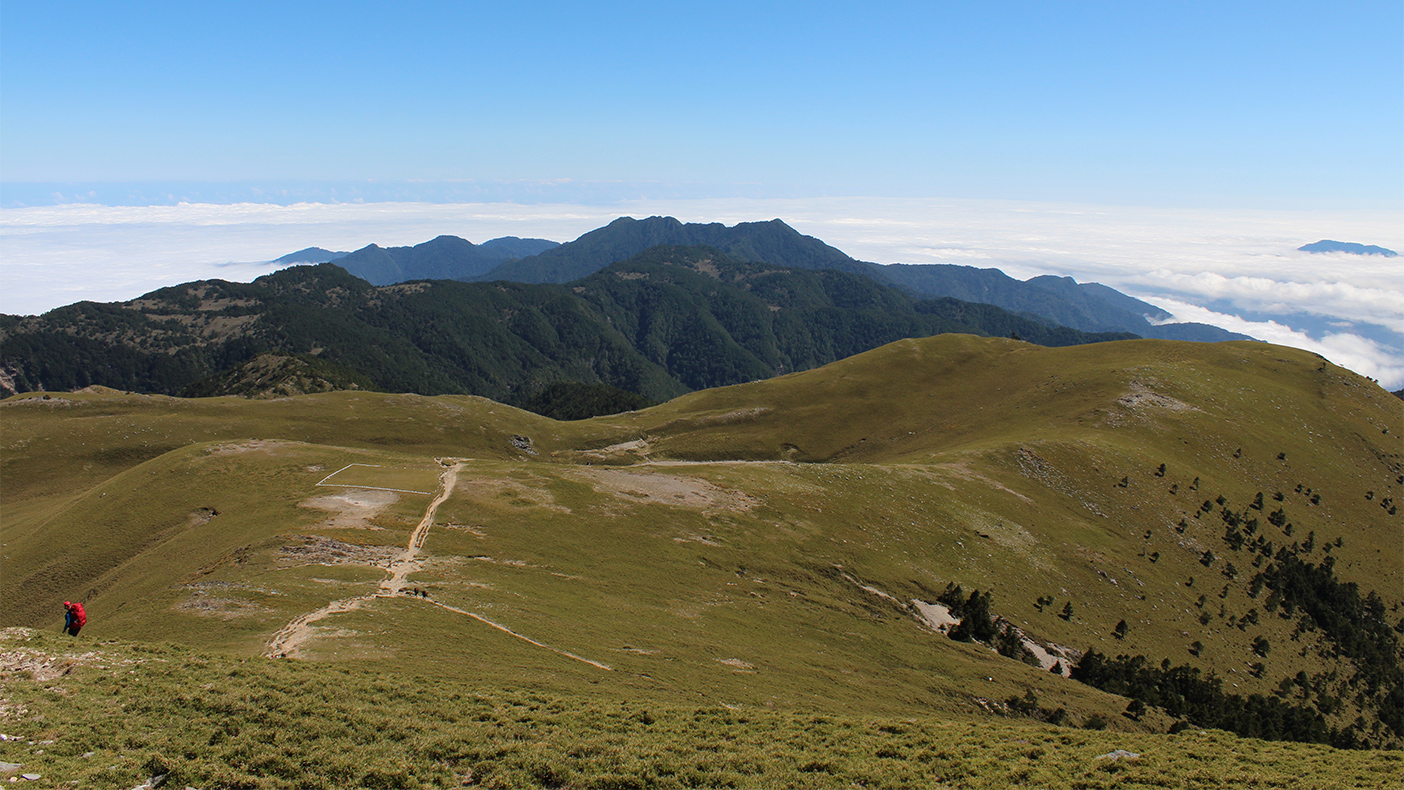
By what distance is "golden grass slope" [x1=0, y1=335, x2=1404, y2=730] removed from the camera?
40.8 metres

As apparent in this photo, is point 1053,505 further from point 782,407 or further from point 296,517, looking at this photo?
point 296,517

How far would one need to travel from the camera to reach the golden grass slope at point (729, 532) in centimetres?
4084

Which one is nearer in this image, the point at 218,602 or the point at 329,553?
the point at 218,602

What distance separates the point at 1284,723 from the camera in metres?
58.5

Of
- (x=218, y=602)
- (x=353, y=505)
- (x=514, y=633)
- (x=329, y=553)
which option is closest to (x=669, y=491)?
(x=353, y=505)

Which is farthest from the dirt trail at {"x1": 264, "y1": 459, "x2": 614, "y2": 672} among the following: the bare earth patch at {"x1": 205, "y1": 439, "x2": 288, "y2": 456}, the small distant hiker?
the bare earth patch at {"x1": 205, "y1": 439, "x2": 288, "y2": 456}

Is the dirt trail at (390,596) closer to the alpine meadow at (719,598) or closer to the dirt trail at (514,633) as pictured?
the dirt trail at (514,633)

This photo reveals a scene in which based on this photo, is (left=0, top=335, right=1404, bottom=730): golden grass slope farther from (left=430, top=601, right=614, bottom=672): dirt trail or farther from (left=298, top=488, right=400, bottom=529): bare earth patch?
(left=298, top=488, right=400, bottom=529): bare earth patch

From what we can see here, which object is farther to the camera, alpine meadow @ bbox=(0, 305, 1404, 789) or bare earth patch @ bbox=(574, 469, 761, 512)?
bare earth patch @ bbox=(574, 469, 761, 512)

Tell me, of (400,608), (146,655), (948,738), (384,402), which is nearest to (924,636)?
(948,738)

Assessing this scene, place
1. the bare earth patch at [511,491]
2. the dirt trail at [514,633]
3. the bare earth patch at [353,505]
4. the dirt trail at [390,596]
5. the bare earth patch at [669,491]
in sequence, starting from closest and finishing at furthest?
the dirt trail at [390,596], the dirt trail at [514,633], the bare earth patch at [353,505], the bare earth patch at [511,491], the bare earth patch at [669,491]

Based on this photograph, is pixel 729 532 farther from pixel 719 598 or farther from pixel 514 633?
pixel 514 633

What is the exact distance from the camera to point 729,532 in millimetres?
67438

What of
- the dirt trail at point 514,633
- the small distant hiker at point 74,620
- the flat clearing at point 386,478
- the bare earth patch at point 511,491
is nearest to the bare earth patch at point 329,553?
the dirt trail at point 514,633
